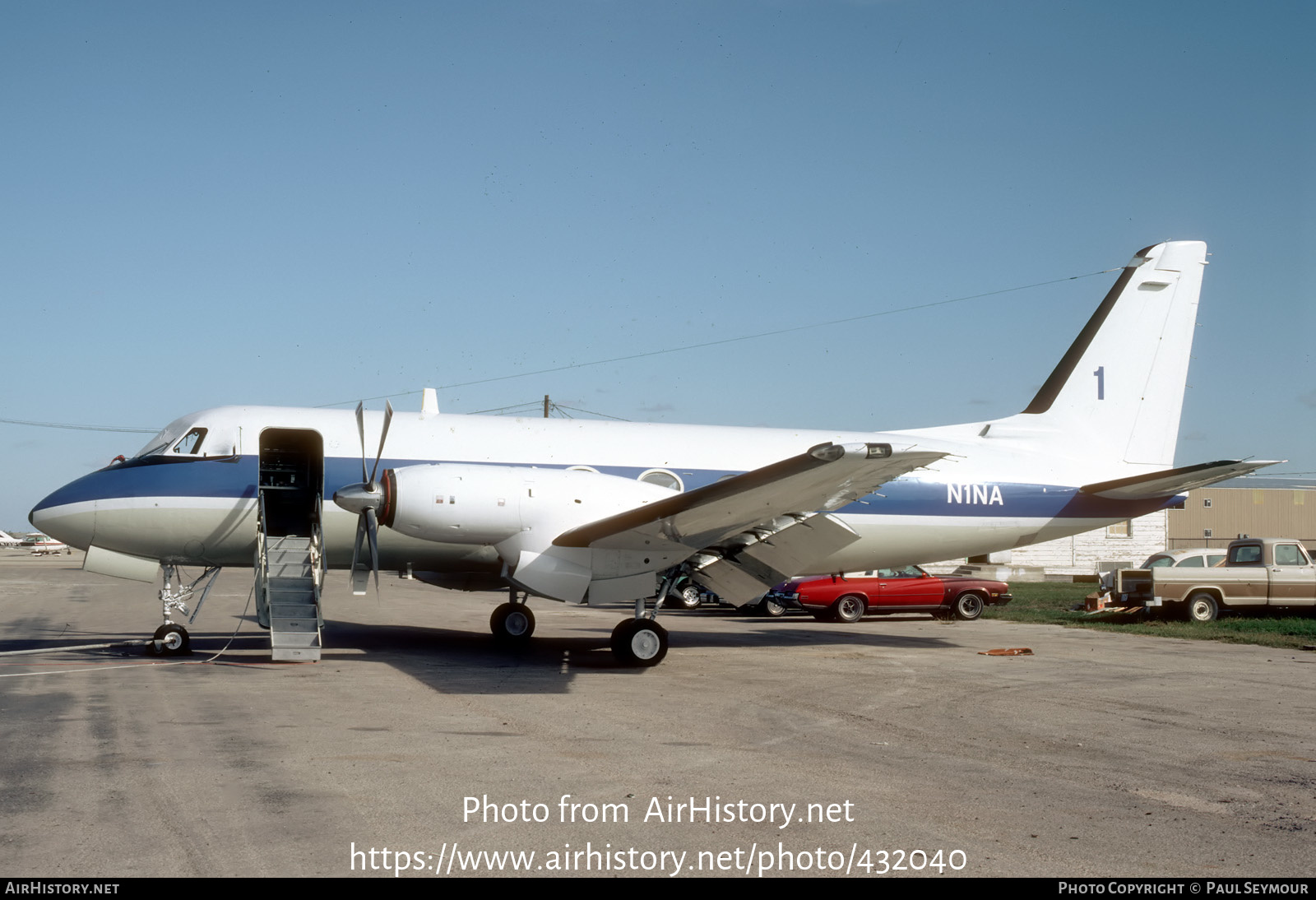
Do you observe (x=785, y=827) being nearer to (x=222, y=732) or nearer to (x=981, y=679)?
(x=222, y=732)

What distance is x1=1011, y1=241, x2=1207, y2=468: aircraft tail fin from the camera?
64.7ft

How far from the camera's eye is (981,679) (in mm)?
13859

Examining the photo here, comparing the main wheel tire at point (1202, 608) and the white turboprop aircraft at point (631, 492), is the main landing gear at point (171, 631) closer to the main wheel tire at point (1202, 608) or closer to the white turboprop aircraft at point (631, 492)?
the white turboprop aircraft at point (631, 492)

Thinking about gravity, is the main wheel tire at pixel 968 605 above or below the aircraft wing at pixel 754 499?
below

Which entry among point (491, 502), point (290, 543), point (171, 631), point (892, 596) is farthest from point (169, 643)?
point (892, 596)

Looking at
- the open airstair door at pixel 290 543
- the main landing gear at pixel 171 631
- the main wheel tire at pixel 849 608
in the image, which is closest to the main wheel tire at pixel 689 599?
the main wheel tire at pixel 849 608

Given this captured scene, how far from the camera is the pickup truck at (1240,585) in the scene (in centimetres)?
2352

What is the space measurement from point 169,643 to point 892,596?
55.1 ft

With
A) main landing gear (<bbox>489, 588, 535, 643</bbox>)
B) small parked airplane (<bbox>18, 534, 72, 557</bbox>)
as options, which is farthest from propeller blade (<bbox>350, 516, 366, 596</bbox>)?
small parked airplane (<bbox>18, 534, 72, 557</bbox>)

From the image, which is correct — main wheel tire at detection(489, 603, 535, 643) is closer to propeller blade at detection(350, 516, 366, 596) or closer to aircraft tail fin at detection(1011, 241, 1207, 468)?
propeller blade at detection(350, 516, 366, 596)

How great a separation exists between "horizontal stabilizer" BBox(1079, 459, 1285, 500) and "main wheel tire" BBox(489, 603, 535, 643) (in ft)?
35.1

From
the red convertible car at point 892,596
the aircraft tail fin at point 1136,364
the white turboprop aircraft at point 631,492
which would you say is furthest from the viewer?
the red convertible car at point 892,596

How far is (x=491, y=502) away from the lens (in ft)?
45.9

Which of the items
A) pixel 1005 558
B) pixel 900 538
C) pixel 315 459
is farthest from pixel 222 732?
pixel 1005 558
